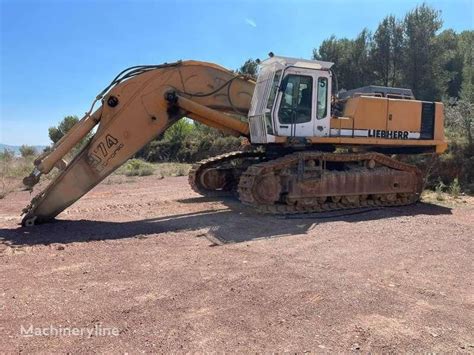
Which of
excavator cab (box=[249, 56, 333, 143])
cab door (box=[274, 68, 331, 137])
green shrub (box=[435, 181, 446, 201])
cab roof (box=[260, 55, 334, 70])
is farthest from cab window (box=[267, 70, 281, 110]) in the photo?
green shrub (box=[435, 181, 446, 201])

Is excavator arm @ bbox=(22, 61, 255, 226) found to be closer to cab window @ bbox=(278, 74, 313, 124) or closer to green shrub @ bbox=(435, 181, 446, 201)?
cab window @ bbox=(278, 74, 313, 124)

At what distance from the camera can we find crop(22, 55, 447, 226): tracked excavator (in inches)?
361

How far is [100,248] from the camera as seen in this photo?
7.15 metres

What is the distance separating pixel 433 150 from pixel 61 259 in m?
10.0

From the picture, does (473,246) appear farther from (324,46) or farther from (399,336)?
(324,46)

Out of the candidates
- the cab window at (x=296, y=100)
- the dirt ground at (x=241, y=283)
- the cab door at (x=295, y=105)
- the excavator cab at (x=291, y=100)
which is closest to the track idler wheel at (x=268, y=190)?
the dirt ground at (x=241, y=283)

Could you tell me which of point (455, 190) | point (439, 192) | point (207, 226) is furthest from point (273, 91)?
point (455, 190)

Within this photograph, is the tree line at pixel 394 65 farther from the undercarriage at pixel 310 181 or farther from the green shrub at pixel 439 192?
the undercarriage at pixel 310 181

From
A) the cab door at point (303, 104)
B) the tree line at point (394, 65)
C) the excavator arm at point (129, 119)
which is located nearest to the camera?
the excavator arm at point (129, 119)

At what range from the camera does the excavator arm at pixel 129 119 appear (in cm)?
885

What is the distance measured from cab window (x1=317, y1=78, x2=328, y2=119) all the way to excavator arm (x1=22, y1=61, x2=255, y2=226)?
1.86m

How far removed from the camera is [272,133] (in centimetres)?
1027

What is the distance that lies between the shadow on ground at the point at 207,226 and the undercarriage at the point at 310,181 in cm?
48

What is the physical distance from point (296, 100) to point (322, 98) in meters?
0.68
